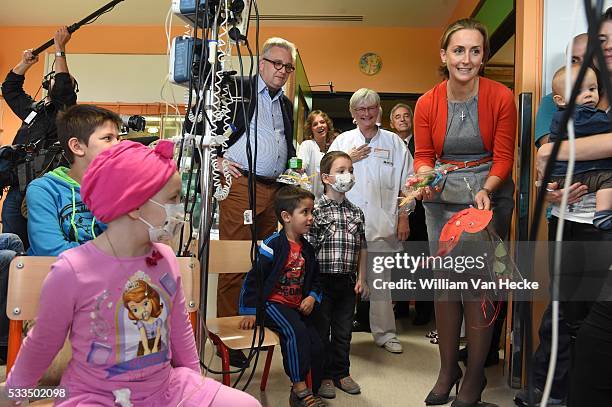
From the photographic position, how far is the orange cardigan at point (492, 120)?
6.30ft

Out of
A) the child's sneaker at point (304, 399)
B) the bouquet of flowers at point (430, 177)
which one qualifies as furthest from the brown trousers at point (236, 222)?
the bouquet of flowers at point (430, 177)

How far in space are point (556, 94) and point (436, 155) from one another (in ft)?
1.59

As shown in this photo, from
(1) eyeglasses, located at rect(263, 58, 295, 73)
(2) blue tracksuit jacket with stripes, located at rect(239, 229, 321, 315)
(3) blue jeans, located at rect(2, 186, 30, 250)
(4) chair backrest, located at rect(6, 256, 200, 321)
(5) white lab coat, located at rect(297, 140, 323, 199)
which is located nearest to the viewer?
(4) chair backrest, located at rect(6, 256, 200, 321)

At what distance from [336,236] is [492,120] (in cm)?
82

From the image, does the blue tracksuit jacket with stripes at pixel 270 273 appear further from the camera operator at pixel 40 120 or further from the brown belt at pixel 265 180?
the camera operator at pixel 40 120

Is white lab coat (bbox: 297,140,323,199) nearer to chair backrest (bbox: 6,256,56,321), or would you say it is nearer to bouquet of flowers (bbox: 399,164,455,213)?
bouquet of flowers (bbox: 399,164,455,213)

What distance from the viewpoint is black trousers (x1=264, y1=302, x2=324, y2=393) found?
6.23ft

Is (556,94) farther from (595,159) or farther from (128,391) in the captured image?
(128,391)

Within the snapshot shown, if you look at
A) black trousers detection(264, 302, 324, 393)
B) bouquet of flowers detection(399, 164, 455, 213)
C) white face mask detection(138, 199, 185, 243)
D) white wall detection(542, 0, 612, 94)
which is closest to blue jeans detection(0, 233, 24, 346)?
black trousers detection(264, 302, 324, 393)

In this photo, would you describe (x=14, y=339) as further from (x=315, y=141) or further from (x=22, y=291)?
(x=315, y=141)

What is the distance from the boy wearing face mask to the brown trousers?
263 millimetres

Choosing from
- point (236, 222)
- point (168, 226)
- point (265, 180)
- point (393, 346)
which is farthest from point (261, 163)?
point (168, 226)

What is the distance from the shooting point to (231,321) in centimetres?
214

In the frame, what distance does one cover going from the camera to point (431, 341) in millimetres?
3014
